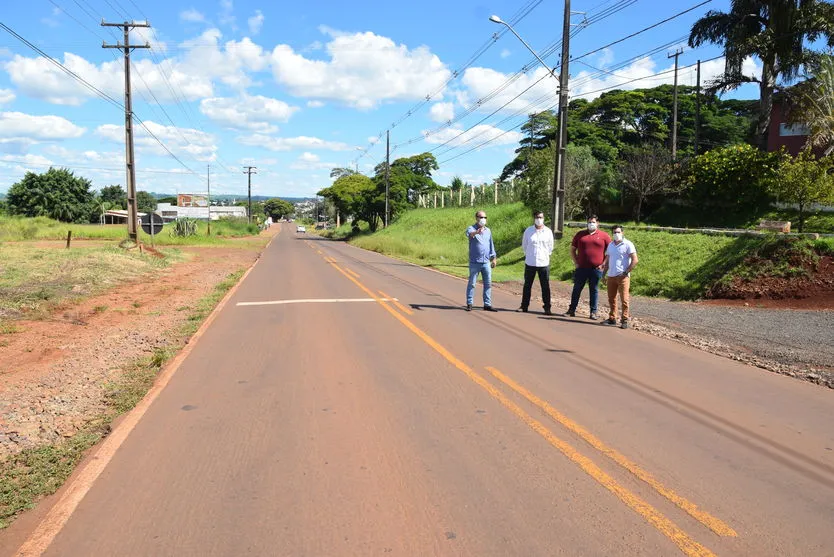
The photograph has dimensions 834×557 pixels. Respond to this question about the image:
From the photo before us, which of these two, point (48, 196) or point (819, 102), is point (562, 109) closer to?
point (819, 102)

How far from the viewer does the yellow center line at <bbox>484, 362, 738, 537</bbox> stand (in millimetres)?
3545

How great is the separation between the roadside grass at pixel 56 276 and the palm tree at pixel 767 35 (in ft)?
88.8

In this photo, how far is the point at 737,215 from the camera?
2902cm

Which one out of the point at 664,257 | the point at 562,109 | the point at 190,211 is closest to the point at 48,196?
the point at 190,211

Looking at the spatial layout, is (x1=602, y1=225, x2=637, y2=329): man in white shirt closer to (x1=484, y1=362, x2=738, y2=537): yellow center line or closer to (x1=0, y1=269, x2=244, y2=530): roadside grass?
(x1=484, y1=362, x2=738, y2=537): yellow center line

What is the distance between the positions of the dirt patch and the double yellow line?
152 inches

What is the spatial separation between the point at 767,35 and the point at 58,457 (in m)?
31.6

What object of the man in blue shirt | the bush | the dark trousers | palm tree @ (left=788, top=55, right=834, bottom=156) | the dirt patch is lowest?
the dirt patch

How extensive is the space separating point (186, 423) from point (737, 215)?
29477 millimetres

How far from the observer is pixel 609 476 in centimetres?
417

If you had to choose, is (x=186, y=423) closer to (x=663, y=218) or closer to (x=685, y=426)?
(x=685, y=426)

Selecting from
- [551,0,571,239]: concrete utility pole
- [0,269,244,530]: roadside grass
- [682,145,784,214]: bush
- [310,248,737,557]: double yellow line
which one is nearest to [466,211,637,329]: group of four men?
[310,248,737,557]: double yellow line

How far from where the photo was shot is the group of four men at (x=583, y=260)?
10.5 meters

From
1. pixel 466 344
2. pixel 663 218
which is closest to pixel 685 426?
pixel 466 344
